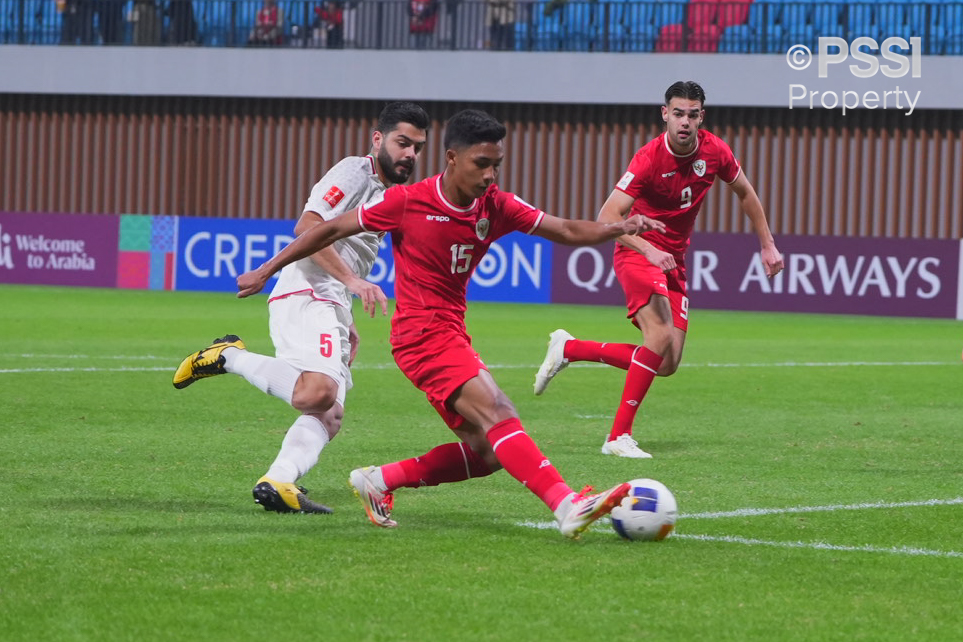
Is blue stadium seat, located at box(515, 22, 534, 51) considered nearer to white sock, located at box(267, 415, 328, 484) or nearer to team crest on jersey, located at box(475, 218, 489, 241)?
white sock, located at box(267, 415, 328, 484)

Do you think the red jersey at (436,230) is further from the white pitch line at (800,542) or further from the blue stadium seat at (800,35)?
the blue stadium seat at (800,35)

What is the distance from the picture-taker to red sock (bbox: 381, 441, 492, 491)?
658 centimetres

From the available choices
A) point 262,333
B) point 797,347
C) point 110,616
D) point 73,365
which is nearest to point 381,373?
point 73,365

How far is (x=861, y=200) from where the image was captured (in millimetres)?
29141

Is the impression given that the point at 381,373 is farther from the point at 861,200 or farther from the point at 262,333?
the point at 861,200

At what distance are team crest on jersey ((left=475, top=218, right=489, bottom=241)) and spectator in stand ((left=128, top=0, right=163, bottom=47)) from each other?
25.9 m

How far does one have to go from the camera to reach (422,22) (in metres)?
30.0

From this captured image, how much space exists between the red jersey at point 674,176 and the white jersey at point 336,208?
241 centimetres

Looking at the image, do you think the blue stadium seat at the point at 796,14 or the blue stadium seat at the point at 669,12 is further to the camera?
the blue stadium seat at the point at 669,12

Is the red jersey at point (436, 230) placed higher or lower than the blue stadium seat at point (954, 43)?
lower

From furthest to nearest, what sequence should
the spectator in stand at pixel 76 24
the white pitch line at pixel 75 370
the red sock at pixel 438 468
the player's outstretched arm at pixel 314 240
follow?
the spectator in stand at pixel 76 24 → the white pitch line at pixel 75 370 → the red sock at pixel 438 468 → the player's outstretched arm at pixel 314 240

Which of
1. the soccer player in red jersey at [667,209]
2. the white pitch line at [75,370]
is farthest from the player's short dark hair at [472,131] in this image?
the white pitch line at [75,370]

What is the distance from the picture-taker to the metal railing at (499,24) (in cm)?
2766

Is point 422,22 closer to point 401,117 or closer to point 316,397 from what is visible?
point 401,117
